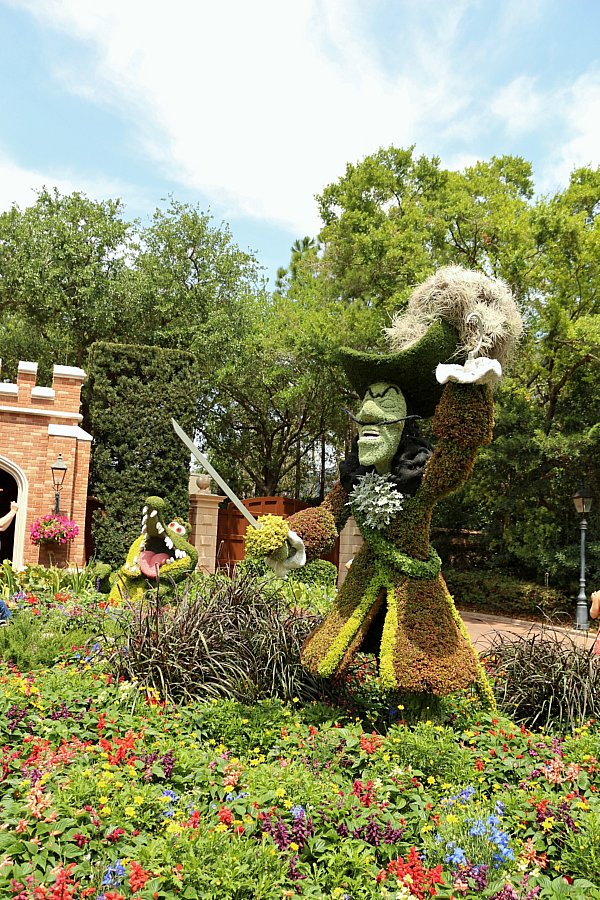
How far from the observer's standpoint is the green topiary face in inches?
170

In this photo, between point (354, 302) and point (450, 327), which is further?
point (354, 302)

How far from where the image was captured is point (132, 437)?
12.2m

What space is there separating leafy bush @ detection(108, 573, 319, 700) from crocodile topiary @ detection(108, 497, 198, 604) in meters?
2.17

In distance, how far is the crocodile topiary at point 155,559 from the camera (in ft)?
24.9

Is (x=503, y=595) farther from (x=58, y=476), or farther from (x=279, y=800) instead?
(x=279, y=800)

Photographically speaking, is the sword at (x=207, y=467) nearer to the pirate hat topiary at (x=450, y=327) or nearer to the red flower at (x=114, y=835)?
the pirate hat topiary at (x=450, y=327)

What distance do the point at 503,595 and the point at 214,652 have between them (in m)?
12.5

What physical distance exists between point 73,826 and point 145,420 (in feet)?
33.2

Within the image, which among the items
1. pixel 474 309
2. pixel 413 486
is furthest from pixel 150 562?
pixel 474 309

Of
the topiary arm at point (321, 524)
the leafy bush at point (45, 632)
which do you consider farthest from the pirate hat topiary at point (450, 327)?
the leafy bush at point (45, 632)

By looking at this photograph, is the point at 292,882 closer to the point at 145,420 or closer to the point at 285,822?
the point at 285,822

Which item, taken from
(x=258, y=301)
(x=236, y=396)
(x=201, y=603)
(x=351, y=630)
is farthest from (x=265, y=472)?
(x=351, y=630)

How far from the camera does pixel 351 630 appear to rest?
13.4 feet

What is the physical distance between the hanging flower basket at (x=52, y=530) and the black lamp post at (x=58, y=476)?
0.63ft
